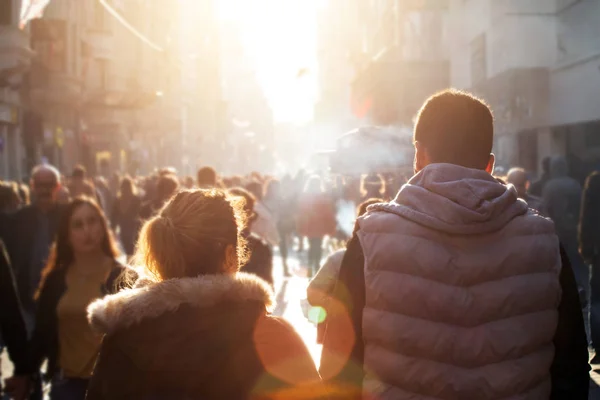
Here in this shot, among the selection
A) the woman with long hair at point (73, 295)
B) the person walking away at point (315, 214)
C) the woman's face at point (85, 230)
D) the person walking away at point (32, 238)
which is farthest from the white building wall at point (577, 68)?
the woman with long hair at point (73, 295)

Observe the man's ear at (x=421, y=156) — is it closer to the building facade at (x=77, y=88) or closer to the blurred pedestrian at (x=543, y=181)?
the blurred pedestrian at (x=543, y=181)

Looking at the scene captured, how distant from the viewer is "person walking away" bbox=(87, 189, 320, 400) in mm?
2803

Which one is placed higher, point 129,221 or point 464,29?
point 464,29

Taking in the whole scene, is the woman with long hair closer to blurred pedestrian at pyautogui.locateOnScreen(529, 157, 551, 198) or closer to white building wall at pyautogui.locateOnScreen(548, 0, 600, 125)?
blurred pedestrian at pyautogui.locateOnScreen(529, 157, 551, 198)

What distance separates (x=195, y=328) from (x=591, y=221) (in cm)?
740

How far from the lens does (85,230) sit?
19.4 feet

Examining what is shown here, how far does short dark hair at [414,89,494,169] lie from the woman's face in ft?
10.4

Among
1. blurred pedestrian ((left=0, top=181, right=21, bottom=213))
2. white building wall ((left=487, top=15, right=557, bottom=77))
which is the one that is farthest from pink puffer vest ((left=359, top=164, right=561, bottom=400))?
white building wall ((left=487, top=15, right=557, bottom=77))

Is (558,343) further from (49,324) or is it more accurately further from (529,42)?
(529,42)

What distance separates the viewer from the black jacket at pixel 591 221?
9359 mm

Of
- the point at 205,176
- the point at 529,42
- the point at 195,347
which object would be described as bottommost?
the point at 195,347

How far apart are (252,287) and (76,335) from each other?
2751 mm

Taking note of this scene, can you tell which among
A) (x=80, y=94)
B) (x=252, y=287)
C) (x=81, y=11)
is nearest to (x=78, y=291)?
(x=252, y=287)

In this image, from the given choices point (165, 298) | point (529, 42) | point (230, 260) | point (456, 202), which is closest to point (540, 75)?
point (529, 42)
